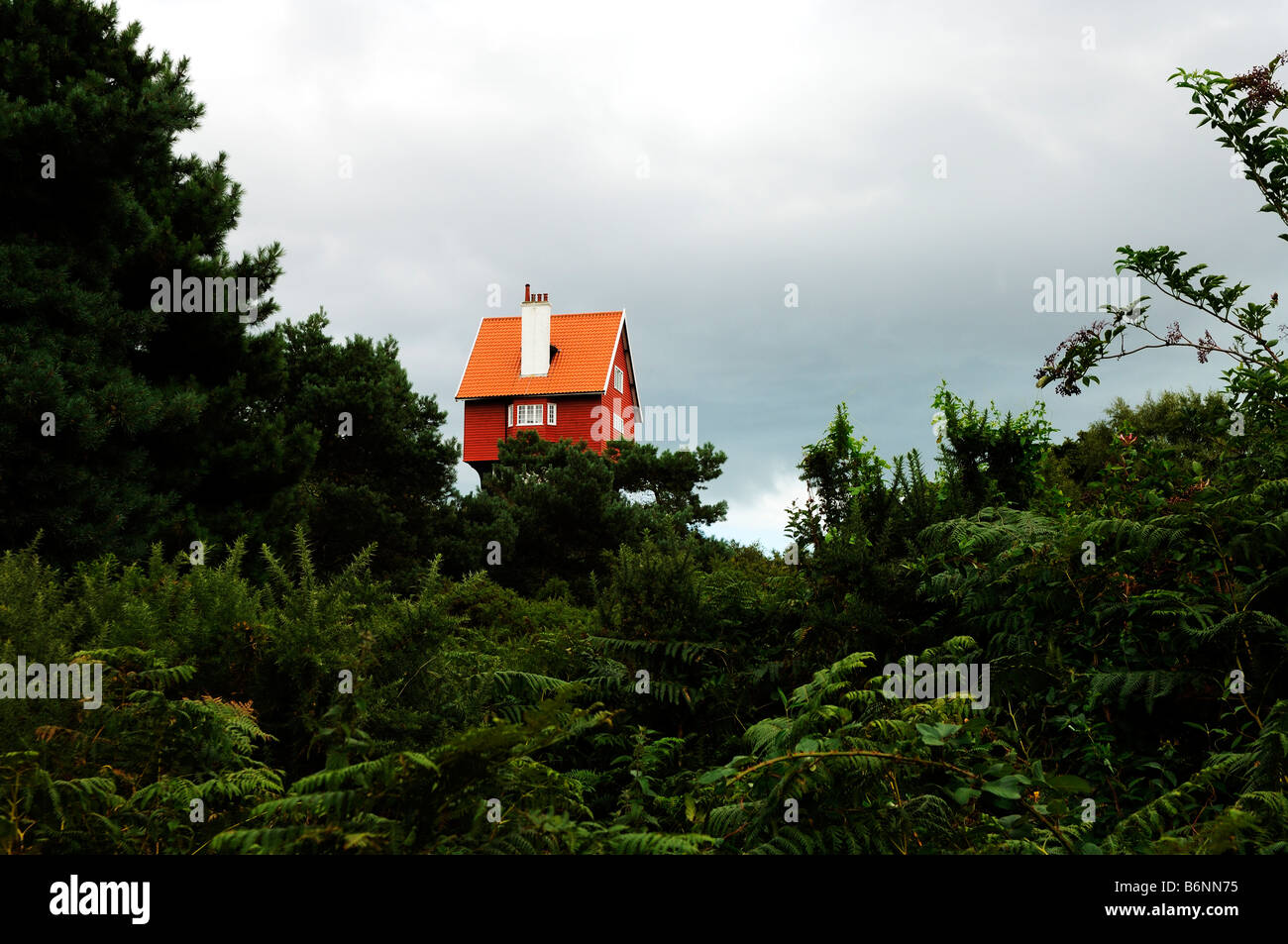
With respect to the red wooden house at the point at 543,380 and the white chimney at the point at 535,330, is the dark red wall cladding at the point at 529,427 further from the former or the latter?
the white chimney at the point at 535,330

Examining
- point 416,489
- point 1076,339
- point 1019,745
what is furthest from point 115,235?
point 1019,745

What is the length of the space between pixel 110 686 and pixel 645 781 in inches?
85.6

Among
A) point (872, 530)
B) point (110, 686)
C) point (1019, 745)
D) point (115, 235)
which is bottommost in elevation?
point (1019, 745)

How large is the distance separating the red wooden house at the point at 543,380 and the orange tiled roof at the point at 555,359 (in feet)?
0.14

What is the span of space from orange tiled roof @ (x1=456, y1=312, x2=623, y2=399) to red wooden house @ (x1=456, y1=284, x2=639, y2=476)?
44 millimetres

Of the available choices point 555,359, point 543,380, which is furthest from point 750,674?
point 555,359

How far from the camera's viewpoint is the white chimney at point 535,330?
40.1m

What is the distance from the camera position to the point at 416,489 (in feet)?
69.6

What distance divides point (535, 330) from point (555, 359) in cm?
156

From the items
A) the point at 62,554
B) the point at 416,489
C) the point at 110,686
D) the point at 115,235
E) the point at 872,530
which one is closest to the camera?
the point at 110,686

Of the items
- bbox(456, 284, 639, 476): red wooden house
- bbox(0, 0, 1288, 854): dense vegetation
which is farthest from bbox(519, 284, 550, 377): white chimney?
bbox(0, 0, 1288, 854): dense vegetation

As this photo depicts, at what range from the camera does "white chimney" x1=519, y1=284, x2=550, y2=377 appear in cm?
4006
